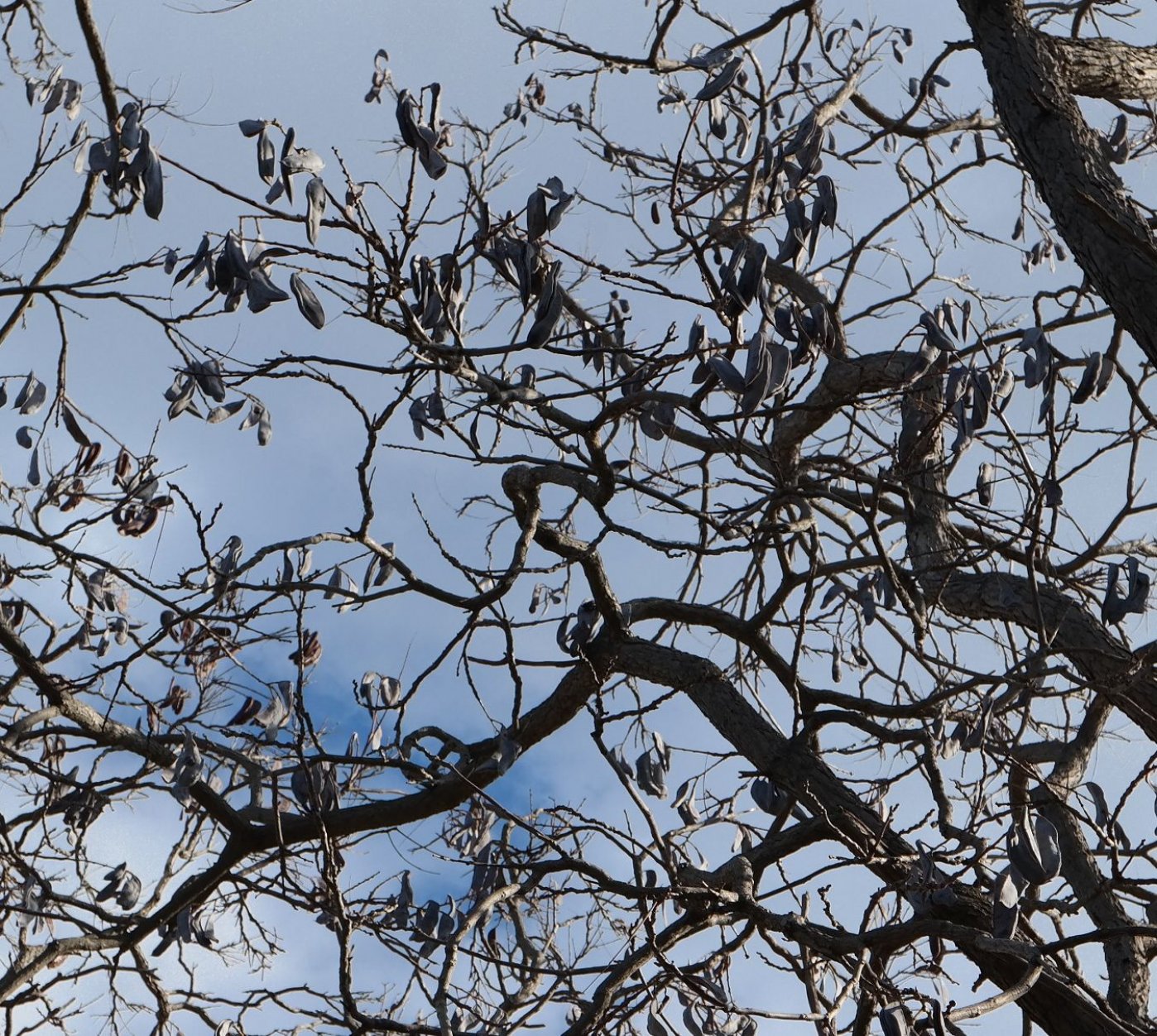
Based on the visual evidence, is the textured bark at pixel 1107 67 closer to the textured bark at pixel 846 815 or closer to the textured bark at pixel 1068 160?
the textured bark at pixel 1068 160

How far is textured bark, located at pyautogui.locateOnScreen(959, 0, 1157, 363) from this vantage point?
2.76 m

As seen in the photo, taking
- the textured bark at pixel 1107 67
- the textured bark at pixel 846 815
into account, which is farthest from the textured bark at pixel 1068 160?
the textured bark at pixel 846 815

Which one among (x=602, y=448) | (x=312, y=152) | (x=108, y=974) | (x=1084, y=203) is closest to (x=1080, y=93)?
(x=1084, y=203)

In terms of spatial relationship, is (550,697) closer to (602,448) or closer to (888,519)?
(602,448)

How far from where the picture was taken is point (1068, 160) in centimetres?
304

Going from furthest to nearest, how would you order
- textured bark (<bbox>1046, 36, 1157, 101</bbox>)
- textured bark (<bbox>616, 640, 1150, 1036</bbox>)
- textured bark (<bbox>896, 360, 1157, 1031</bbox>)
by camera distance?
textured bark (<bbox>1046, 36, 1157, 101</bbox>) → textured bark (<bbox>896, 360, 1157, 1031</bbox>) → textured bark (<bbox>616, 640, 1150, 1036</bbox>)

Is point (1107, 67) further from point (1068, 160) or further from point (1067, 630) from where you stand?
point (1067, 630)

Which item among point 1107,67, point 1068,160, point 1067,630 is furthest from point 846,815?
point 1107,67

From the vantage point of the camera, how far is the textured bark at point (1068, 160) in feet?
9.04

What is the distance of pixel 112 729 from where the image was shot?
3613mm

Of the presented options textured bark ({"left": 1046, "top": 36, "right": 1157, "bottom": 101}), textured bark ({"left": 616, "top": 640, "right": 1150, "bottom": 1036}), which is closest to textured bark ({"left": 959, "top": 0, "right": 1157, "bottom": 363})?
textured bark ({"left": 1046, "top": 36, "right": 1157, "bottom": 101})

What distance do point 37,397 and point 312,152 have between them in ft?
5.67

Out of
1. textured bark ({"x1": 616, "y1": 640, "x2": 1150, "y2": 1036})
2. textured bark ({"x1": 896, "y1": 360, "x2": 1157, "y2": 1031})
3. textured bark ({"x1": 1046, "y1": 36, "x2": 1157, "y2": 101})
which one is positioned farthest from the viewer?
textured bark ({"x1": 1046, "y1": 36, "x2": 1157, "y2": 101})

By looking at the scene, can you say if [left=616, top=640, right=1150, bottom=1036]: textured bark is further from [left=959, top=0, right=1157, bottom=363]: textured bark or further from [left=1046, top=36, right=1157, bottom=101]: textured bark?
[left=1046, top=36, right=1157, bottom=101]: textured bark
